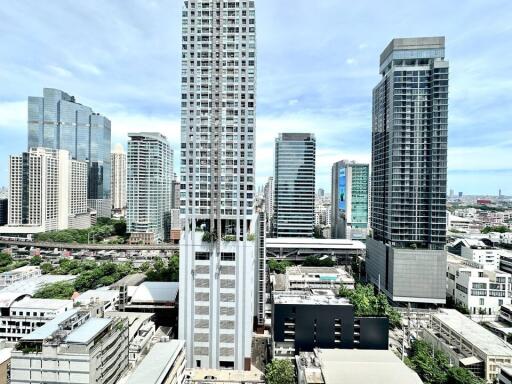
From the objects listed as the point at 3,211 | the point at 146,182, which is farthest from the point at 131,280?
the point at 3,211

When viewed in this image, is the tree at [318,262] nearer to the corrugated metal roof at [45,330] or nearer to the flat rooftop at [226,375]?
the flat rooftop at [226,375]

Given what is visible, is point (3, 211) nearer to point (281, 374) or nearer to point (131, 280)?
point (131, 280)

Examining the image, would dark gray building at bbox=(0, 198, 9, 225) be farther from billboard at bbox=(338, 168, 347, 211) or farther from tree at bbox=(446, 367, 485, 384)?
tree at bbox=(446, 367, 485, 384)

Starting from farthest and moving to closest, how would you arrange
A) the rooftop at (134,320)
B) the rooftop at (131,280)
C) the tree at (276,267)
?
the tree at (276,267)
the rooftop at (131,280)
the rooftop at (134,320)

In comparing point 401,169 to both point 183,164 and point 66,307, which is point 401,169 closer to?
point 183,164

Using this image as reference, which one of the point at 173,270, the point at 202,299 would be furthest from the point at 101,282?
the point at 202,299

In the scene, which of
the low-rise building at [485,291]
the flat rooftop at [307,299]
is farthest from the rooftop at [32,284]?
the low-rise building at [485,291]
